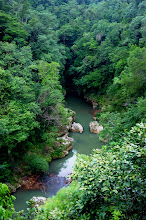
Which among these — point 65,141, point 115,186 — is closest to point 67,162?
point 65,141

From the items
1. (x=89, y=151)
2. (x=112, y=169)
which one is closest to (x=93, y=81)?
(x=89, y=151)

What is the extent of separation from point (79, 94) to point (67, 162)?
47.8 feet

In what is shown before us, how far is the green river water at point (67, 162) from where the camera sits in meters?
9.98

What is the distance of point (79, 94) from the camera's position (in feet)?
86.5

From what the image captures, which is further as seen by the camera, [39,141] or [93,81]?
[93,81]

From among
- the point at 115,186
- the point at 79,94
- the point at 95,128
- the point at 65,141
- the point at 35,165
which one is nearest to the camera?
the point at 115,186

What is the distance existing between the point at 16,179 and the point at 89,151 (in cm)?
613

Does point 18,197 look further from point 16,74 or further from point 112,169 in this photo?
point 112,169

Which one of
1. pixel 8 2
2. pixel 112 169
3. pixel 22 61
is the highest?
Answer: pixel 8 2

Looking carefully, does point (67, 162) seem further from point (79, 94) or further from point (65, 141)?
point (79, 94)

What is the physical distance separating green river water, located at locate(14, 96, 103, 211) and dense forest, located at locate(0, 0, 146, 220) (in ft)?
2.32

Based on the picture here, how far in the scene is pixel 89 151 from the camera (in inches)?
571

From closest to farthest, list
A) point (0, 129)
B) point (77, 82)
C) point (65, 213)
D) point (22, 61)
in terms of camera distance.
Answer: point (65, 213)
point (0, 129)
point (22, 61)
point (77, 82)

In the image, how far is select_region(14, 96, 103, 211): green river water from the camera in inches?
393
